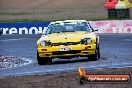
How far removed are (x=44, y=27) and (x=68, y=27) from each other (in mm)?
22315

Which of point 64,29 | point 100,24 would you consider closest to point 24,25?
point 100,24

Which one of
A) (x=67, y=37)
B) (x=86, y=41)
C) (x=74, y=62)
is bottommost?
(x=74, y=62)

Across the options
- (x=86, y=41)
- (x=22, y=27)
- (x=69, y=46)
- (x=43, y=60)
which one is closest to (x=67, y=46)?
(x=69, y=46)

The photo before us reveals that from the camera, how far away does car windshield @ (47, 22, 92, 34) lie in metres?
18.6

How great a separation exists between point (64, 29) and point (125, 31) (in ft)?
65.6

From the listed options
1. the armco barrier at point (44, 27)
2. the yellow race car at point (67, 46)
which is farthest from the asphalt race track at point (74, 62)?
the armco barrier at point (44, 27)

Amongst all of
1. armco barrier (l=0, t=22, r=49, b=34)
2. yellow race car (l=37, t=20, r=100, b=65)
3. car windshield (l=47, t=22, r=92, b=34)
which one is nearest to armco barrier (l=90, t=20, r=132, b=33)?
armco barrier (l=0, t=22, r=49, b=34)

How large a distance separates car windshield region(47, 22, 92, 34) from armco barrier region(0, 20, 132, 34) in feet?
63.6

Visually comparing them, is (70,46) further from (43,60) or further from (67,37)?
(43,60)

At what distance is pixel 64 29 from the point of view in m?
18.6

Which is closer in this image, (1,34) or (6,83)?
→ (6,83)

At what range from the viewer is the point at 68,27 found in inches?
737

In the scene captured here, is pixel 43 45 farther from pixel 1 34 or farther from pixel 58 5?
pixel 58 5

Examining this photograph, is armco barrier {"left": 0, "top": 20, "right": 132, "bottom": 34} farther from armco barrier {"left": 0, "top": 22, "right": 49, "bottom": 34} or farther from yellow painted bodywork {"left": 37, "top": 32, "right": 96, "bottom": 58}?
yellow painted bodywork {"left": 37, "top": 32, "right": 96, "bottom": 58}
